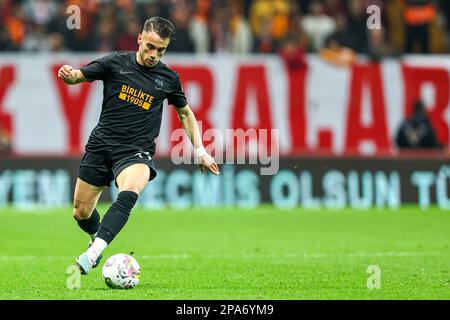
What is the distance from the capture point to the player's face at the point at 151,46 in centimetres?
1046

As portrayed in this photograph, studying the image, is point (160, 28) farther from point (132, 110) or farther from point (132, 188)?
point (132, 188)

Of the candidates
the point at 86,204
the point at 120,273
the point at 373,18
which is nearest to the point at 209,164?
the point at 86,204

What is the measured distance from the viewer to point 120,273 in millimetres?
9867

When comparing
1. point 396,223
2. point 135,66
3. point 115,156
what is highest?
point 135,66

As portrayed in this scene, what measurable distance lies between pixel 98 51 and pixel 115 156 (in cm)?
1259

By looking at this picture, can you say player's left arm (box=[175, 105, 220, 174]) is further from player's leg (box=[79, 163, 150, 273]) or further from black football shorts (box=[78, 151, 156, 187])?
player's leg (box=[79, 163, 150, 273])

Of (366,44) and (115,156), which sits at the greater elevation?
(366,44)

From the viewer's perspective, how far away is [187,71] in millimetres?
23234

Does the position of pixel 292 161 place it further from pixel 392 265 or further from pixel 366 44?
pixel 392 265

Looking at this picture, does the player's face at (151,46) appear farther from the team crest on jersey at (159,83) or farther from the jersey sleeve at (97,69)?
the jersey sleeve at (97,69)

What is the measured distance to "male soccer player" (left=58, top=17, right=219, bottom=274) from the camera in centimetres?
1050

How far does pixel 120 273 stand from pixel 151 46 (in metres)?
2.16

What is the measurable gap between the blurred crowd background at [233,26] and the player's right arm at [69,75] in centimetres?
1229
